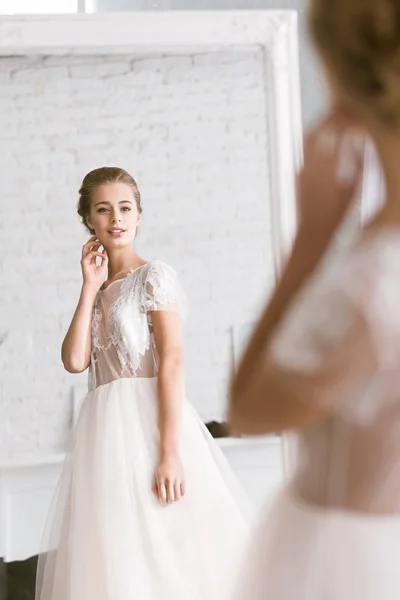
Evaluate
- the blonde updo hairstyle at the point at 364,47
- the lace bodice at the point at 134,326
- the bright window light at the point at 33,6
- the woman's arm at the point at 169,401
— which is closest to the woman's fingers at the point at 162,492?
the woman's arm at the point at 169,401

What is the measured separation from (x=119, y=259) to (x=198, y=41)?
30.6 inches

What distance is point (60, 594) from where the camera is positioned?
152 cm

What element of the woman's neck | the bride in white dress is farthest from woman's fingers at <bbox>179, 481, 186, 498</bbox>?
the woman's neck

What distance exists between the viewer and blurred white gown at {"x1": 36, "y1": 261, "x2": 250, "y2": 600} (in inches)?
55.5

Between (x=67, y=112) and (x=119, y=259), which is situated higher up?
(x=67, y=112)

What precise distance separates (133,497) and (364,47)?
1.07 meters

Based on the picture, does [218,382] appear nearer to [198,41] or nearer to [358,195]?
[198,41]

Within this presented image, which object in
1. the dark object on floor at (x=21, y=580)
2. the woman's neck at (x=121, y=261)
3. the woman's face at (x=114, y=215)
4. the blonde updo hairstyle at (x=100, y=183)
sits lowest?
the dark object on floor at (x=21, y=580)

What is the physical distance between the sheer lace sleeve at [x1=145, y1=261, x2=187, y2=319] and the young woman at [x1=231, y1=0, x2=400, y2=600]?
92 centimetres

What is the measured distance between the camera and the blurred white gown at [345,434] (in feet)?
1.96

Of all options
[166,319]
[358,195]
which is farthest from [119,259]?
[358,195]

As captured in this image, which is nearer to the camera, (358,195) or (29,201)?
(358,195)

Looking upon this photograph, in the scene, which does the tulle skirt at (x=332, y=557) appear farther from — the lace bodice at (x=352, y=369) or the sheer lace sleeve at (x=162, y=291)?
the sheer lace sleeve at (x=162, y=291)

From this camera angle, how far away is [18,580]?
6.82ft
